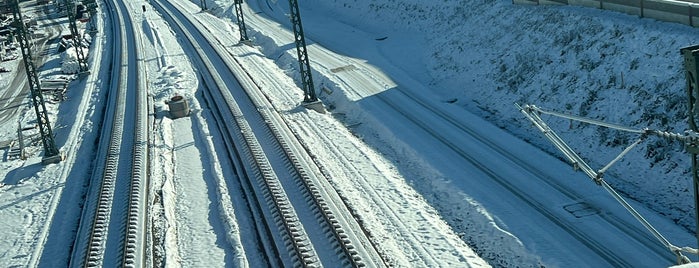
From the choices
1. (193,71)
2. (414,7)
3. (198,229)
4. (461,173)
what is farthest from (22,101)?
(461,173)

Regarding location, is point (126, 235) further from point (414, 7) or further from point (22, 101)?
point (414, 7)

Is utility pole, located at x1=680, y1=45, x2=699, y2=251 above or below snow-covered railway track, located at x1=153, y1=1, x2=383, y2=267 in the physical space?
above

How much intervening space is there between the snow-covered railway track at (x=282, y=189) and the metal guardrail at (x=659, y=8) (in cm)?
1742

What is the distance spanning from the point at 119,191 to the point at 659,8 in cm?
2583

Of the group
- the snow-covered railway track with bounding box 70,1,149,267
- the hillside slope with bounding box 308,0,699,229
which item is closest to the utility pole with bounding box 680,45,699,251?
the hillside slope with bounding box 308,0,699,229

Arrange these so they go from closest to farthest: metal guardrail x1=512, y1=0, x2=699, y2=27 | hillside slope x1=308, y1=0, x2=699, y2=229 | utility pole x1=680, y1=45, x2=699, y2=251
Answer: utility pole x1=680, y1=45, x2=699, y2=251 → hillside slope x1=308, y1=0, x2=699, y2=229 → metal guardrail x1=512, y1=0, x2=699, y2=27

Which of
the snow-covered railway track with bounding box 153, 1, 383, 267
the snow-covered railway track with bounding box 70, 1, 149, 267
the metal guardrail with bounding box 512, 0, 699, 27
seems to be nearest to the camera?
the snow-covered railway track with bounding box 153, 1, 383, 267

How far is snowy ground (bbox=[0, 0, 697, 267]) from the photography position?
81.8 feet

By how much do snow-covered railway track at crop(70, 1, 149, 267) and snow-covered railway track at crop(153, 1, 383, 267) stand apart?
13.9 ft

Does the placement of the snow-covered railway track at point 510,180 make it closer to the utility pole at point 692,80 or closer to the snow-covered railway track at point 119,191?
the utility pole at point 692,80

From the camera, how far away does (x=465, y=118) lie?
3616 cm

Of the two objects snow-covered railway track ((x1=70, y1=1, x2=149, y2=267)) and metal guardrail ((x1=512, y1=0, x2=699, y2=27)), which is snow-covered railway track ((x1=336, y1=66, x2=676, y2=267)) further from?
snow-covered railway track ((x1=70, y1=1, x2=149, y2=267))

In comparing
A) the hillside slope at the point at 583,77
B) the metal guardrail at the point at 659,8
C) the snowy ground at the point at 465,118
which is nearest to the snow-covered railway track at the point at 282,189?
the snowy ground at the point at 465,118

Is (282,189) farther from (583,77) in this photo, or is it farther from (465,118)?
(583,77)
